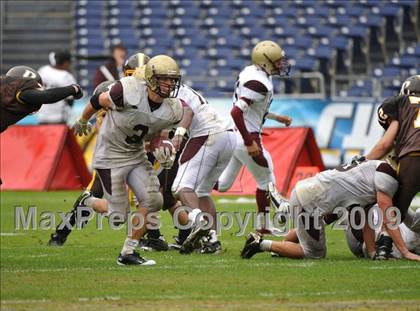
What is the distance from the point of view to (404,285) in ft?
23.6

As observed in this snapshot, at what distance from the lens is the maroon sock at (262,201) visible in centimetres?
1144

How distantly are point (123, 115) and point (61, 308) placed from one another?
237 centimetres

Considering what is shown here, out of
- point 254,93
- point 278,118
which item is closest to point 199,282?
point 254,93

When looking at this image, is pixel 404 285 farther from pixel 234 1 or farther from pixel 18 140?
pixel 234 1

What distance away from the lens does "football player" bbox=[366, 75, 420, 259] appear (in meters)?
8.58

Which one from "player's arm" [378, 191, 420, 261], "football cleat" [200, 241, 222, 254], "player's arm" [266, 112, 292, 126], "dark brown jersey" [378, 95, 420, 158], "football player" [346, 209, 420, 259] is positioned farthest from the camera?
"player's arm" [266, 112, 292, 126]

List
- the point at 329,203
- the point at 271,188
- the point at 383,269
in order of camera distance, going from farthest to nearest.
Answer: the point at 271,188, the point at 329,203, the point at 383,269

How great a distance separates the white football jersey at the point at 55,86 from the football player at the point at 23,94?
8689 mm

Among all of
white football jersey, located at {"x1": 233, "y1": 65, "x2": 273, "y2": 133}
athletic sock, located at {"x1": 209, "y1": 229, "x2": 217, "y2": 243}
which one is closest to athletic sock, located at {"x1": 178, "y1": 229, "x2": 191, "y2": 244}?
athletic sock, located at {"x1": 209, "y1": 229, "x2": 217, "y2": 243}

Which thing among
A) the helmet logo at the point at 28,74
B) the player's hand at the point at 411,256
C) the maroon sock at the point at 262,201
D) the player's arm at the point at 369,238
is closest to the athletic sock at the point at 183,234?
the player's arm at the point at 369,238

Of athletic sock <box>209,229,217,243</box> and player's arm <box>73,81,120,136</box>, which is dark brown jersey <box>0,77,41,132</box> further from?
athletic sock <box>209,229,217,243</box>

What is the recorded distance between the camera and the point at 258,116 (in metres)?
11.2

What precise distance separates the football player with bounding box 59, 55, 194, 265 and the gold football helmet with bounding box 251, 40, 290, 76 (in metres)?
2.53

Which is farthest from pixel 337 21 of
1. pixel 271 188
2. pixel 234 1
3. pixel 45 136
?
pixel 271 188
